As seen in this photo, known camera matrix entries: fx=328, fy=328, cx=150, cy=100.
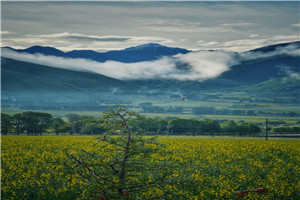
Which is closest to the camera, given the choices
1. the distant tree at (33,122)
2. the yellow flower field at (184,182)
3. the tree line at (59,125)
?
the yellow flower field at (184,182)

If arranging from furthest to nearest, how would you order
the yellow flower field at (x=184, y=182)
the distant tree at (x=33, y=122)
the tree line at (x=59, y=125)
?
the distant tree at (x=33, y=122) → the tree line at (x=59, y=125) → the yellow flower field at (x=184, y=182)

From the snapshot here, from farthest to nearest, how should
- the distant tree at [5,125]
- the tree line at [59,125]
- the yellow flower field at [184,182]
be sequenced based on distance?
the tree line at [59,125], the distant tree at [5,125], the yellow flower field at [184,182]

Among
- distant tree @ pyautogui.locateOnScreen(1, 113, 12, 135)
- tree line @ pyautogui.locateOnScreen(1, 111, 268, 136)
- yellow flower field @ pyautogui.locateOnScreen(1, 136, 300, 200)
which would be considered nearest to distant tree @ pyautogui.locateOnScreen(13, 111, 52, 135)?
tree line @ pyautogui.locateOnScreen(1, 111, 268, 136)

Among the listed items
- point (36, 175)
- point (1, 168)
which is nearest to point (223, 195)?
point (36, 175)

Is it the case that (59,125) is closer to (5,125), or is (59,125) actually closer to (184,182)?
(5,125)

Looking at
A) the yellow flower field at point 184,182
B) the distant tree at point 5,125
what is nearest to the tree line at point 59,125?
the distant tree at point 5,125

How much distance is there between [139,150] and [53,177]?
8477mm

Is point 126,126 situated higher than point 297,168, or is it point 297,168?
point 126,126

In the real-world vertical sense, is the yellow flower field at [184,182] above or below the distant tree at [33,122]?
above

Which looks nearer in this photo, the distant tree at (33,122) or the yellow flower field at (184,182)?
the yellow flower field at (184,182)

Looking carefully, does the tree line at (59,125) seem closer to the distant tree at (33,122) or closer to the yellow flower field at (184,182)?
the distant tree at (33,122)

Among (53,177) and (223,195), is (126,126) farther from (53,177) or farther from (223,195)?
(53,177)

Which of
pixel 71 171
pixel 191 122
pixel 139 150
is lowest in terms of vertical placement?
pixel 191 122

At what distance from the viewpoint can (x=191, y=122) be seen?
118312 millimetres
